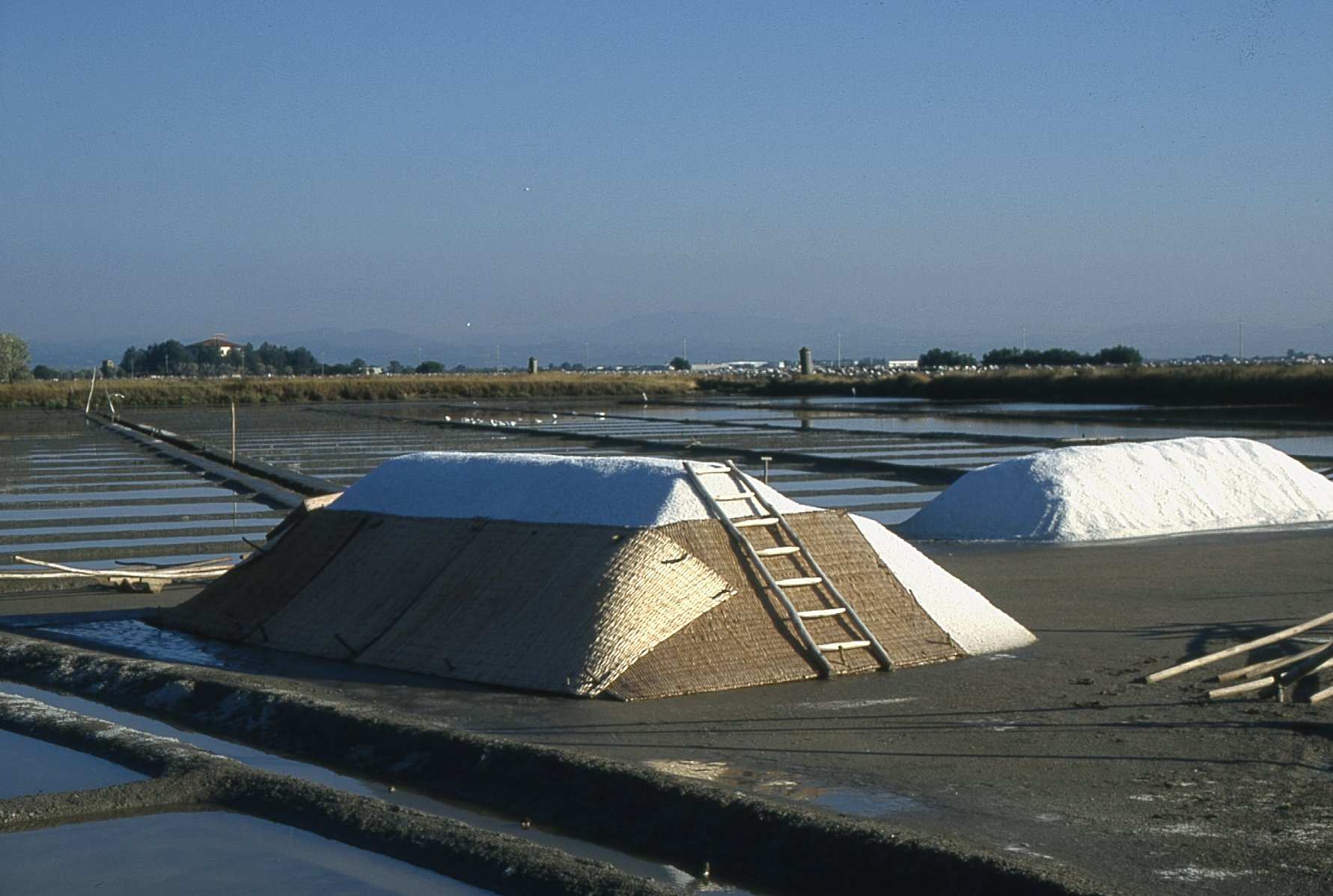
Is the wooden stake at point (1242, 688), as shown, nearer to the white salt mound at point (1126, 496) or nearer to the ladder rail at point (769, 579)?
the ladder rail at point (769, 579)

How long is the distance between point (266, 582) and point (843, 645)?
13.0ft

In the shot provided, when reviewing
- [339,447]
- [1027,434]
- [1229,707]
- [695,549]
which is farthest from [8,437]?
[1229,707]

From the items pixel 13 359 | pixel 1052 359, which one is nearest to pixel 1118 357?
pixel 1052 359

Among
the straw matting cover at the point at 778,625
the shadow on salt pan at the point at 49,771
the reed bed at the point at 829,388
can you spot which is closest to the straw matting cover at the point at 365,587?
the straw matting cover at the point at 778,625

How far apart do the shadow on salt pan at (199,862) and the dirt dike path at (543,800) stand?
5.1 inches

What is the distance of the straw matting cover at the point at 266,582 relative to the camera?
31.6 feet

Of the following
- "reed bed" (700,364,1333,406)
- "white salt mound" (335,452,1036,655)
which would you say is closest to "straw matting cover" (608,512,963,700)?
"white salt mound" (335,452,1036,655)

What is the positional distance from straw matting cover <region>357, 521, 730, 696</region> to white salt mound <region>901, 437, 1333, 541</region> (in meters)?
7.03

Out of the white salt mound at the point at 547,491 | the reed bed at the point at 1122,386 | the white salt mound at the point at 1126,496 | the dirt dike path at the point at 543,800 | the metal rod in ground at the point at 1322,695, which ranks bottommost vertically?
the dirt dike path at the point at 543,800

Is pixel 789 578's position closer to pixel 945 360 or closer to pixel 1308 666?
pixel 1308 666

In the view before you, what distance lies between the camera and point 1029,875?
4.42 meters

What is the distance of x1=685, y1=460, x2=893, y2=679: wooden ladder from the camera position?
8.09 metres

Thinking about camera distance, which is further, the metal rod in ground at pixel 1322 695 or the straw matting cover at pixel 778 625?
Result: the straw matting cover at pixel 778 625

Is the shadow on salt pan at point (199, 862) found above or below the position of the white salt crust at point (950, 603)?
below
